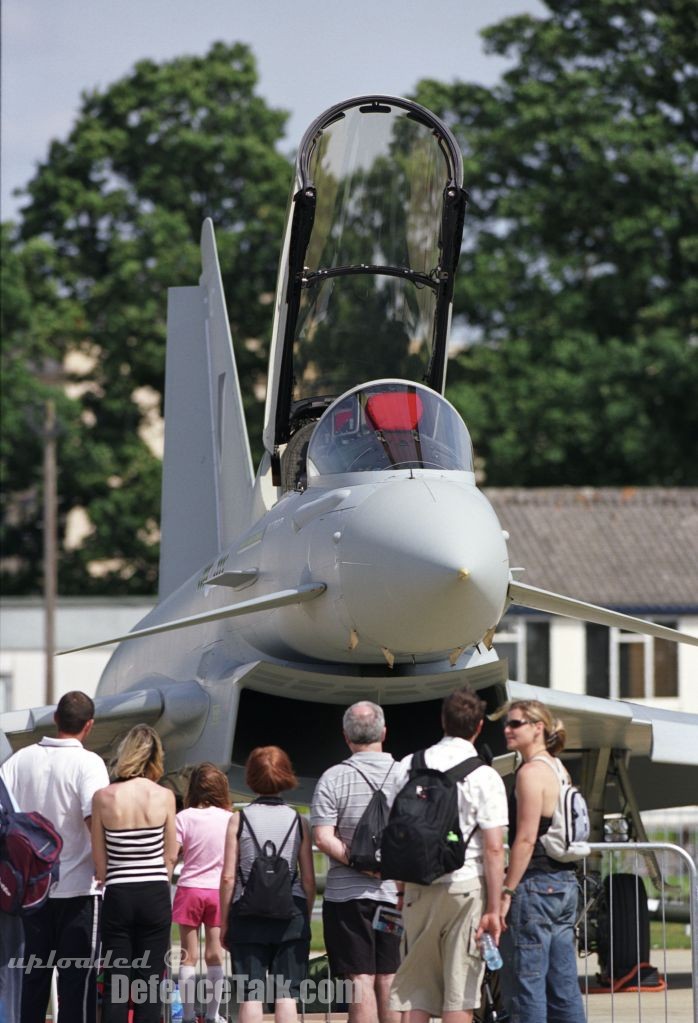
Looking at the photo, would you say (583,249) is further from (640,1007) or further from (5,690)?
(640,1007)

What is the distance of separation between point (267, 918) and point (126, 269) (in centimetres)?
2908

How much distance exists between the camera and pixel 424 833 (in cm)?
583

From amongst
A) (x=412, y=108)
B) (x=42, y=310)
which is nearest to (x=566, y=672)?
(x=42, y=310)

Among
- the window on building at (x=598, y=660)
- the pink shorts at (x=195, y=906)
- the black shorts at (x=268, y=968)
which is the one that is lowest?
the black shorts at (x=268, y=968)

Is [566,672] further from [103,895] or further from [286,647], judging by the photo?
[103,895]

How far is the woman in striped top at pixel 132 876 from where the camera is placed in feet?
21.0

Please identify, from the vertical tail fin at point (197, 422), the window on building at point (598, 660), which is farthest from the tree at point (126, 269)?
the vertical tail fin at point (197, 422)

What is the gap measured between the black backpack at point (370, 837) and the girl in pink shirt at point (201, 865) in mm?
1093

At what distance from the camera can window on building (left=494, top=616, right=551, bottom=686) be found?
28844mm

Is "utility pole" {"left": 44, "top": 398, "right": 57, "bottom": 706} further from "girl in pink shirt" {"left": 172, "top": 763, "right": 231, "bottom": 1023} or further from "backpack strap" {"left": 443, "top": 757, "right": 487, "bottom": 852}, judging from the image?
"backpack strap" {"left": 443, "top": 757, "right": 487, "bottom": 852}

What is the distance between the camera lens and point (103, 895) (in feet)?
21.4

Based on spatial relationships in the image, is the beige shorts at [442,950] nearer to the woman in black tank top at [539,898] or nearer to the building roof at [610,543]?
the woman in black tank top at [539,898]

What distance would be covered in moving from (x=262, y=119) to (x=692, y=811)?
20.2 metres

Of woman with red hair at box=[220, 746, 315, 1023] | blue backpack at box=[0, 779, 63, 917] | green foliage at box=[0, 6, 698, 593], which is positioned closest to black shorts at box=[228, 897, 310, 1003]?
woman with red hair at box=[220, 746, 315, 1023]
